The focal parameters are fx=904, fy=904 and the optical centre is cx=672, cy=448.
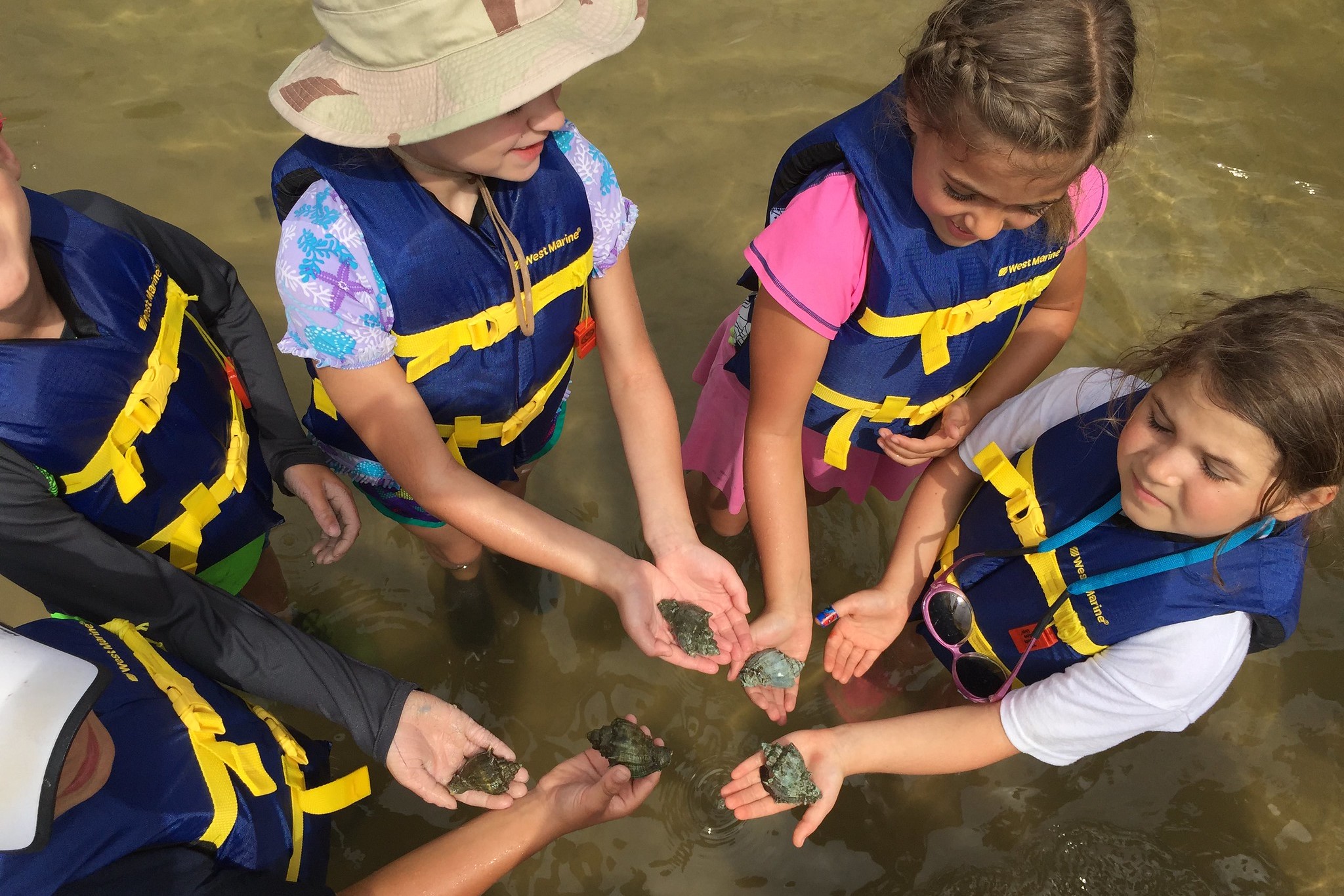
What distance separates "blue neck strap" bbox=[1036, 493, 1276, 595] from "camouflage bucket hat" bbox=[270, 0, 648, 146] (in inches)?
66.5

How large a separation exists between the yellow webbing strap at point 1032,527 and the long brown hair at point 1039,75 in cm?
87

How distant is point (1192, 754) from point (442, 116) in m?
3.39

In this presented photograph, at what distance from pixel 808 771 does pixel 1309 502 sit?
1.40 m

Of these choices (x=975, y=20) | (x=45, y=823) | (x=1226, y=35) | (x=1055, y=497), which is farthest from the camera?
(x=1226, y=35)

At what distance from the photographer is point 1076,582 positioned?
7.92 ft

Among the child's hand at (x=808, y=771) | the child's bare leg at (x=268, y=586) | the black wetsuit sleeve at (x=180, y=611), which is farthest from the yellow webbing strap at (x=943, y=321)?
the child's bare leg at (x=268, y=586)

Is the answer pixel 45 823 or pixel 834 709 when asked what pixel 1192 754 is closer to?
pixel 834 709

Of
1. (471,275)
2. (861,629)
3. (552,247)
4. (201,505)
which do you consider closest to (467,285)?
(471,275)

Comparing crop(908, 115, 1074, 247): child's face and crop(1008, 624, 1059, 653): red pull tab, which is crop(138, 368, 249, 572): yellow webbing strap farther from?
crop(1008, 624, 1059, 653): red pull tab

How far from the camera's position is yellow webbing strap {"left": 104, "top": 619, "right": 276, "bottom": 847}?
6.95 ft

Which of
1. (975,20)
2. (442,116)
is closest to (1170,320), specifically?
(975,20)

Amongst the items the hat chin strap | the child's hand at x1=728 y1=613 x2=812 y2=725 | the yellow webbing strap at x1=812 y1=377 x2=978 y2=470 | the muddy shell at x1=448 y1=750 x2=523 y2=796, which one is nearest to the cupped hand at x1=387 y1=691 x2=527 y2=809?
the muddy shell at x1=448 y1=750 x2=523 y2=796

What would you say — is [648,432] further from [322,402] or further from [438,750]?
[438,750]

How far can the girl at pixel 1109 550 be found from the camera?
6.52 feet
